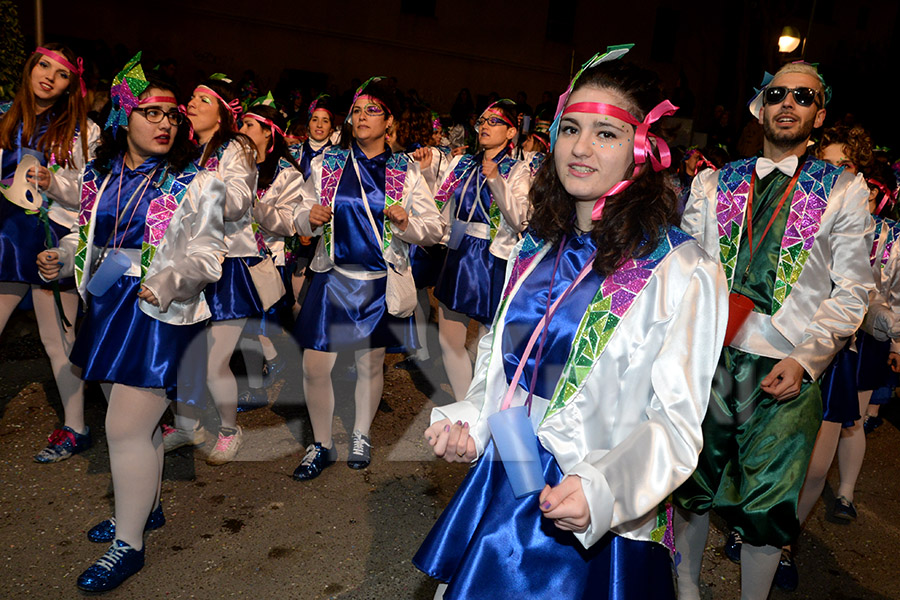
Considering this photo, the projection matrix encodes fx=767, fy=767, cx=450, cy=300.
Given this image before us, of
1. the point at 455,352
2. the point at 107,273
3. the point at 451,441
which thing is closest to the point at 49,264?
the point at 107,273

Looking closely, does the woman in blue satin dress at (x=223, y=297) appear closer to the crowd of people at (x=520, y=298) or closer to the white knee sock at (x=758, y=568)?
the crowd of people at (x=520, y=298)

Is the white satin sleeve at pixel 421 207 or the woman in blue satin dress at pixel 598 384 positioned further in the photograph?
the white satin sleeve at pixel 421 207

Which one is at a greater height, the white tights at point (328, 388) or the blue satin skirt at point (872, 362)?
the blue satin skirt at point (872, 362)

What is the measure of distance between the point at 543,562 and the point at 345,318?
9.31ft

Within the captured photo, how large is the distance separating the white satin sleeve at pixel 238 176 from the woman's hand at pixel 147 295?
1083mm

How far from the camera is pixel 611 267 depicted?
202 cm

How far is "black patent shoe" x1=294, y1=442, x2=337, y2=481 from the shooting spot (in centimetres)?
449

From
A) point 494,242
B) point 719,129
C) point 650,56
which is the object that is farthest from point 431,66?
point 494,242

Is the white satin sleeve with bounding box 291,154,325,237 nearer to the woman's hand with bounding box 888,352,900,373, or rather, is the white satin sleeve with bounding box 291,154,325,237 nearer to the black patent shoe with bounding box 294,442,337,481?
the black patent shoe with bounding box 294,442,337,481

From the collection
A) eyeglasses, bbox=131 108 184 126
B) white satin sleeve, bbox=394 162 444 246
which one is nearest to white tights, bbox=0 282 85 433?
eyeglasses, bbox=131 108 184 126

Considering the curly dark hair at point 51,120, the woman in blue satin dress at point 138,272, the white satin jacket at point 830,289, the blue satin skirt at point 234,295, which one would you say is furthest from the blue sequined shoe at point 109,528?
the white satin jacket at point 830,289

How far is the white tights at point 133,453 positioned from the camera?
3.29 metres

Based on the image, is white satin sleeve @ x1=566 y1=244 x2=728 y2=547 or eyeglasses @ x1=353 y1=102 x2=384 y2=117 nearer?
white satin sleeve @ x1=566 y1=244 x2=728 y2=547

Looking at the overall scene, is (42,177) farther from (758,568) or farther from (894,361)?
(894,361)
